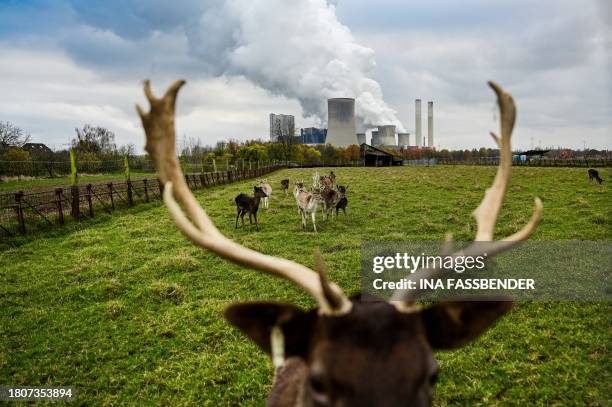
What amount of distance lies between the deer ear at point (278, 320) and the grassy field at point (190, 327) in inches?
103

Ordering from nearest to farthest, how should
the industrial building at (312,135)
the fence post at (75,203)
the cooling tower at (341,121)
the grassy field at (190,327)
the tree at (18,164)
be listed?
the grassy field at (190,327), the fence post at (75,203), the tree at (18,164), the cooling tower at (341,121), the industrial building at (312,135)

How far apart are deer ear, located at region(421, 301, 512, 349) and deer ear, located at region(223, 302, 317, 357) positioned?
1.87 feet

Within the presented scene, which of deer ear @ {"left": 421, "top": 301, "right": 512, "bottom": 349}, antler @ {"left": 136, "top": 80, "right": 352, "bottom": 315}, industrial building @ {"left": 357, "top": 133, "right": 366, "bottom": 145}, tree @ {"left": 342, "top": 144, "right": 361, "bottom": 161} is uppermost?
industrial building @ {"left": 357, "top": 133, "right": 366, "bottom": 145}

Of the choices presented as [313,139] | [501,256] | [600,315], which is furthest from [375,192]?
[313,139]

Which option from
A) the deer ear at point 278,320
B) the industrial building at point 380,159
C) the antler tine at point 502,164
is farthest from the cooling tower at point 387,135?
the deer ear at point 278,320

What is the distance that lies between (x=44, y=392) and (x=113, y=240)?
766 cm

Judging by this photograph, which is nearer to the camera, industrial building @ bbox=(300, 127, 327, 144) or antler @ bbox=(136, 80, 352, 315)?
antler @ bbox=(136, 80, 352, 315)

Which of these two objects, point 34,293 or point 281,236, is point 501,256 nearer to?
point 281,236

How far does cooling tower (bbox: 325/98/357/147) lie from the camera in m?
74.8

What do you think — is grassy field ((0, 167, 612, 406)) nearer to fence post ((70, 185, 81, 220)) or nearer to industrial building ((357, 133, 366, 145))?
fence post ((70, 185, 81, 220))

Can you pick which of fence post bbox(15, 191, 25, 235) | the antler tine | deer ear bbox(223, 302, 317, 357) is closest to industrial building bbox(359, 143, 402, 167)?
fence post bbox(15, 191, 25, 235)

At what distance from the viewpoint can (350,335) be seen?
5.86 ft

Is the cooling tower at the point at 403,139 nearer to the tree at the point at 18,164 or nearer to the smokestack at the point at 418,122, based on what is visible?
the smokestack at the point at 418,122

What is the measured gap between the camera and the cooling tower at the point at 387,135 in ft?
325
